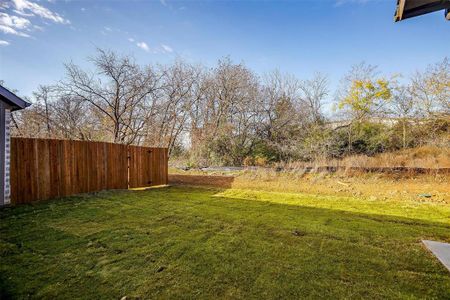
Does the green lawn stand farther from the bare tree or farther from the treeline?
the treeline

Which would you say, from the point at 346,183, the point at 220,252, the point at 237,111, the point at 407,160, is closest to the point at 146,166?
the point at 220,252

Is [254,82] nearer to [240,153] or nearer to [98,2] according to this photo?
[240,153]

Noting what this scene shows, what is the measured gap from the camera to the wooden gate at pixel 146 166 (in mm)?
7254

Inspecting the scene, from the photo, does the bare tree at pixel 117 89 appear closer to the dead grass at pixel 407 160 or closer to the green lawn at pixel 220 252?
the green lawn at pixel 220 252

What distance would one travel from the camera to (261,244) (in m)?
2.83

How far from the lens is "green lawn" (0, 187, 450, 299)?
188 centimetres

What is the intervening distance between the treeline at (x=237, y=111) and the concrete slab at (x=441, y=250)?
8273mm

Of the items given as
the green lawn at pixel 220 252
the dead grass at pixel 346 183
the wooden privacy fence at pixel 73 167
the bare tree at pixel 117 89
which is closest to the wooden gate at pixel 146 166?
the wooden privacy fence at pixel 73 167

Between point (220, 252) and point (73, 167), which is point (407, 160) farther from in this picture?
point (73, 167)

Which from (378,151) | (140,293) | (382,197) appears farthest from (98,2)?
(378,151)

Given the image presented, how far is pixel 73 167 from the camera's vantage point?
5.67 meters

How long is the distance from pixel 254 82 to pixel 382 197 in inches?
391

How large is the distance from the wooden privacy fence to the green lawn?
65cm

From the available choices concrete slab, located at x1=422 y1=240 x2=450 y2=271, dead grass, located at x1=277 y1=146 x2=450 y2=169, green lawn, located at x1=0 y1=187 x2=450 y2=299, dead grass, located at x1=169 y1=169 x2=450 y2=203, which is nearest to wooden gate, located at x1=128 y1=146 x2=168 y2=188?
dead grass, located at x1=169 y1=169 x2=450 y2=203
